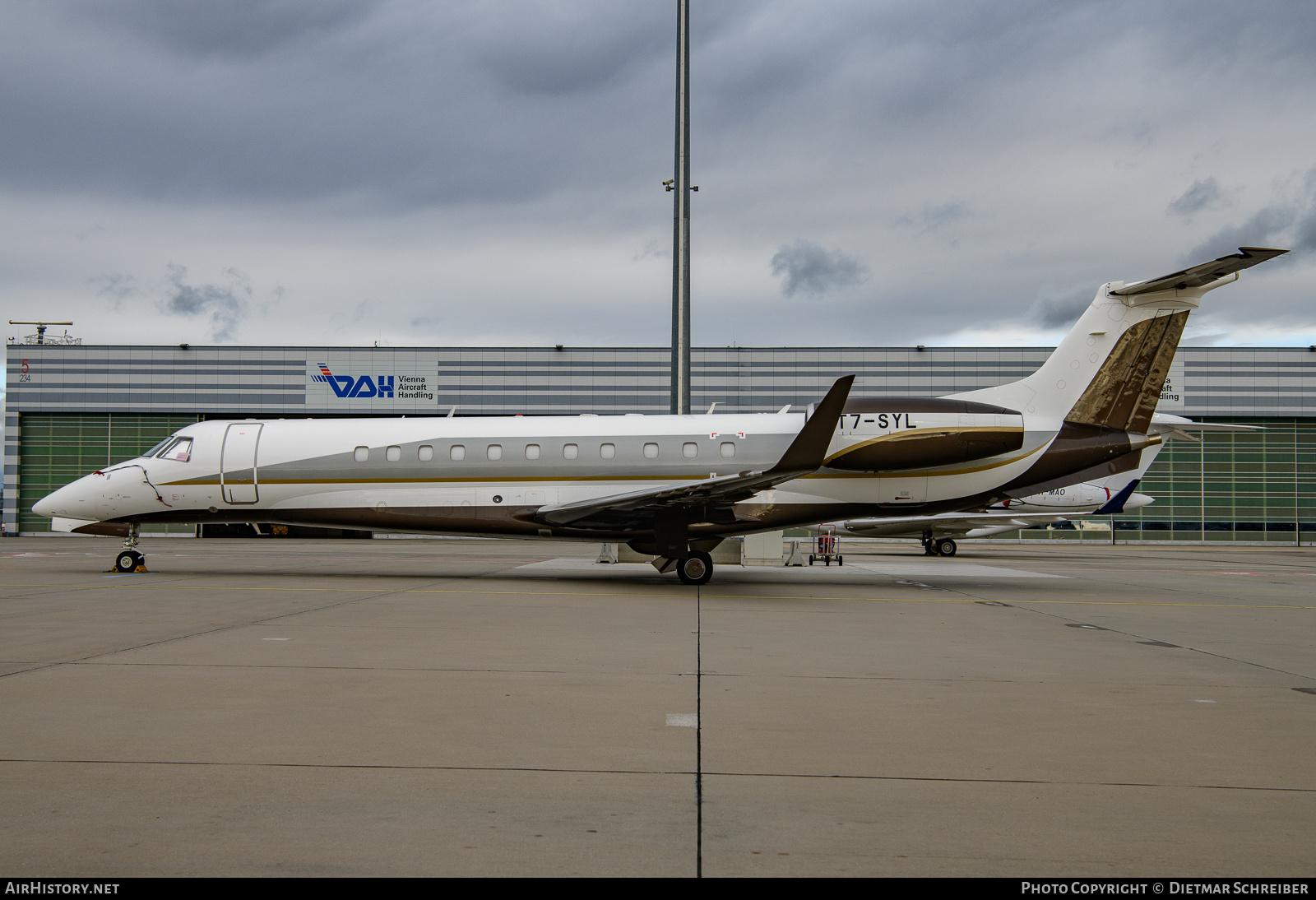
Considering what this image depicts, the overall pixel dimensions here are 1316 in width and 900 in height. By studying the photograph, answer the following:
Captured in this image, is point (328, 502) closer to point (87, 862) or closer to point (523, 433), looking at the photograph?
point (523, 433)

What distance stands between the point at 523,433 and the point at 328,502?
4.09 metres

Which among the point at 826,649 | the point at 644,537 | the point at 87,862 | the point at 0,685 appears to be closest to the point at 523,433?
the point at 644,537

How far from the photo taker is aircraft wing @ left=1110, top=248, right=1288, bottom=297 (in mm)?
14359


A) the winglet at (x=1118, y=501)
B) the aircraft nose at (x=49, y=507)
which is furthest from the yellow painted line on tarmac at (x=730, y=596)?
the winglet at (x=1118, y=501)

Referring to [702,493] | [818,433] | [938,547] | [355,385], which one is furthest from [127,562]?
[355,385]

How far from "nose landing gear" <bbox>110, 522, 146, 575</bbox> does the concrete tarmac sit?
6.90 meters

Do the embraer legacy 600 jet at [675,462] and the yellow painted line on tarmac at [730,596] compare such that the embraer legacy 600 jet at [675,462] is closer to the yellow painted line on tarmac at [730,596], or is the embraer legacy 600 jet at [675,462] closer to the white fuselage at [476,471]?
the white fuselage at [476,471]

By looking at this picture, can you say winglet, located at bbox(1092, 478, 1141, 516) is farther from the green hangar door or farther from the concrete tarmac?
the green hangar door

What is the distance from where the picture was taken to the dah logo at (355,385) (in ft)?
155

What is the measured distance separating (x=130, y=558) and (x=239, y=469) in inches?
117

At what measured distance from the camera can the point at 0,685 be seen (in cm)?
668

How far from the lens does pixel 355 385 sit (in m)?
47.4

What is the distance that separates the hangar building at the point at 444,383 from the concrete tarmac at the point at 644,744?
3590 centimetres

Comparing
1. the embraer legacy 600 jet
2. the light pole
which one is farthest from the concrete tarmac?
the light pole
